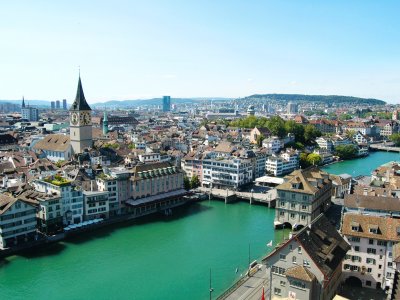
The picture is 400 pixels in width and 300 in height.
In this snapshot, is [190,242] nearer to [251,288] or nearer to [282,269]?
[251,288]

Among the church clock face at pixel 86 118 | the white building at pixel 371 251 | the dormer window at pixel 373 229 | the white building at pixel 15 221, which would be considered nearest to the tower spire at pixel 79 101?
the church clock face at pixel 86 118

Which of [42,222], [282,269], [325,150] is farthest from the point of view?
[325,150]

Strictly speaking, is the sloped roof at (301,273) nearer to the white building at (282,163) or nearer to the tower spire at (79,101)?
the white building at (282,163)

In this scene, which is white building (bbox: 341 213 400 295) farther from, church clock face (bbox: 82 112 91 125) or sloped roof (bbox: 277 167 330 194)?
church clock face (bbox: 82 112 91 125)

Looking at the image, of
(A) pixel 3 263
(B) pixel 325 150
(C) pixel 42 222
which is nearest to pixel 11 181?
(C) pixel 42 222

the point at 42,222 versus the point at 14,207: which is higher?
the point at 14,207

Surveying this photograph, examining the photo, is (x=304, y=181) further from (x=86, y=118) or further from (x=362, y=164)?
(x=362, y=164)
